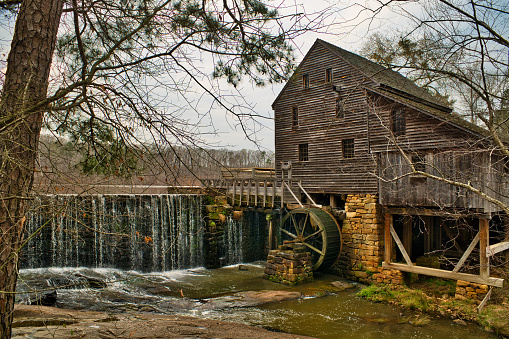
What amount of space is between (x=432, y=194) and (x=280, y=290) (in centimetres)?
553

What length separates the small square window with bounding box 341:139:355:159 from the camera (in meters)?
15.9

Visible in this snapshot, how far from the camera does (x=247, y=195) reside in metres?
16.5

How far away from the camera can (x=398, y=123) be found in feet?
47.9

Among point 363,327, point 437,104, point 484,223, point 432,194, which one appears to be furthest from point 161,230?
point 437,104

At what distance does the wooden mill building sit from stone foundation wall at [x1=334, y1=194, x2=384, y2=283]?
0.04 metres

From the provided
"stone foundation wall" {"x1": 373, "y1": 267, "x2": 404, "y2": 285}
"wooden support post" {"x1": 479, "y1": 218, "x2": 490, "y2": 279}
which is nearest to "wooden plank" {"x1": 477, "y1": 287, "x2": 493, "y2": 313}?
"wooden support post" {"x1": 479, "y1": 218, "x2": 490, "y2": 279}

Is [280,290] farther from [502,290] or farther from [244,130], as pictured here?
[244,130]

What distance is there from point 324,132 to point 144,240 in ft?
28.7

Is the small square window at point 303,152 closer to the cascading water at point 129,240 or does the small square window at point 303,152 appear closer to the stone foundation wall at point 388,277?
the cascading water at point 129,240

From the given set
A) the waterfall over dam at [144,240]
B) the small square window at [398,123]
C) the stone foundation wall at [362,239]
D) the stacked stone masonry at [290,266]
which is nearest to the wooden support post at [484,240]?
the stone foundation wall at [362,239]

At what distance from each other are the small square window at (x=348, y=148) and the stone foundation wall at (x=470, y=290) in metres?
6.81

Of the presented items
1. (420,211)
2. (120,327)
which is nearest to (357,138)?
(420,211)

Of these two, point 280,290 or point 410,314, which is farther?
point 280,290

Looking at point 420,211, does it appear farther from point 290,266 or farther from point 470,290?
point 290,266
